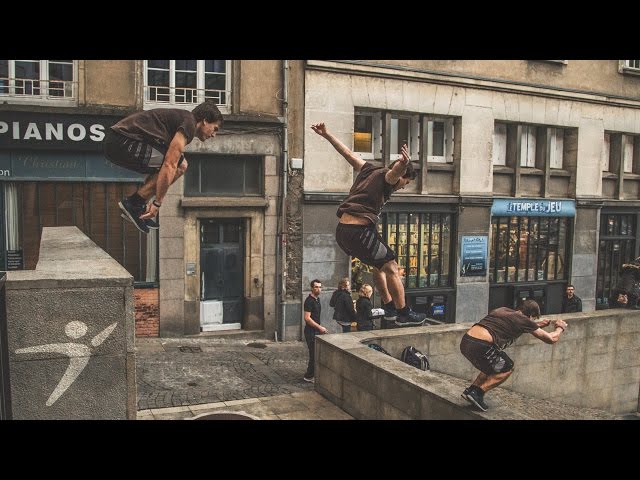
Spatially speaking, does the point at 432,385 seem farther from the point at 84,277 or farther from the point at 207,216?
the point at 207,216

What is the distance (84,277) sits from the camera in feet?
12.3

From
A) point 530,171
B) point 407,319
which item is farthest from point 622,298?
point 407,319

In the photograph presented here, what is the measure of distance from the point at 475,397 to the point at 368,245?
4597 millimetres

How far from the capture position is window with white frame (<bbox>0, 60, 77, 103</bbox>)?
11.0m

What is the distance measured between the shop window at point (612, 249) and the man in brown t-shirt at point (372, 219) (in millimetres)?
9912

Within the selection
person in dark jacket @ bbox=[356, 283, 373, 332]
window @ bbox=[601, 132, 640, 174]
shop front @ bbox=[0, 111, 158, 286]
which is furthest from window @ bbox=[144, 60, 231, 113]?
window @ bbox=[601, 132, 640, 174]

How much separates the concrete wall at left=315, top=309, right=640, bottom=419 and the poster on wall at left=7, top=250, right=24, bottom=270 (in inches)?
254

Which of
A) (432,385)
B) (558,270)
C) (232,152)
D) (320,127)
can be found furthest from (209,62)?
(558,270)

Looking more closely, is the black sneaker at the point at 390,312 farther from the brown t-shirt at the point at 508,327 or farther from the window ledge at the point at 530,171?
the window ledge at the point at 530,171

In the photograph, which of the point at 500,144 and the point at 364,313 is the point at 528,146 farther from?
the point at 364,313

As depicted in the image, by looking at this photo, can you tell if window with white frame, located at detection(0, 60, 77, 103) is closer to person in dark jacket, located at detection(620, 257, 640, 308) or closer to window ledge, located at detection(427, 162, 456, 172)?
window ledge, located at detection(427, 162, 456, 172)

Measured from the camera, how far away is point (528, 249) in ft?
53.4

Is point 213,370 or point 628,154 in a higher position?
point 628,154

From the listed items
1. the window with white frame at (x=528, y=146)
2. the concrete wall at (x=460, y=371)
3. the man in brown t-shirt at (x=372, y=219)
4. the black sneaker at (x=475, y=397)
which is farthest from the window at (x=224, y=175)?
the black sneaker at (x=475, y=397)
